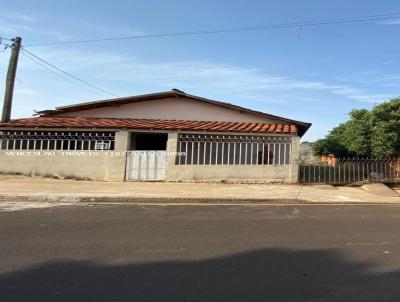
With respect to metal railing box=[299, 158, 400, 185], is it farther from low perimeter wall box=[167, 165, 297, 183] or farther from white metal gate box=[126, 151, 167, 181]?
white metal gate box=[126, 151, 167, 181]

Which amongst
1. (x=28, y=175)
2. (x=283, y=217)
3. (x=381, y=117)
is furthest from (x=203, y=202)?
(x=381, y=117)

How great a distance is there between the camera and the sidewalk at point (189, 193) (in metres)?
12.3

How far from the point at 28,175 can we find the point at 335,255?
597 inches

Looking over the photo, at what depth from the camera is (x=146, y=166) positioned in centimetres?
1770

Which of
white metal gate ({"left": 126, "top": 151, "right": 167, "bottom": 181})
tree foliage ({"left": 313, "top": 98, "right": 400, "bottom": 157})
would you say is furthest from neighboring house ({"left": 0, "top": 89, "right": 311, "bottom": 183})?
tree foliage ({"left": 313, "top": 98, "right": 400, "bottom": 157})

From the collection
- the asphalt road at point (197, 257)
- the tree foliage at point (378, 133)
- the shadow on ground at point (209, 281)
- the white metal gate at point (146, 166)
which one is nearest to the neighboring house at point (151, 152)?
the white metal gate at point (146, 166)

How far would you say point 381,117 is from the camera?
779 inches

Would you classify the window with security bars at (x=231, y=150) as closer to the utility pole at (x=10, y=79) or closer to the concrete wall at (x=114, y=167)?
the concrete wall at (x=114, y=167)

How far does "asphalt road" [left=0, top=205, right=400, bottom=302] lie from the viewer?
4375 millimetres

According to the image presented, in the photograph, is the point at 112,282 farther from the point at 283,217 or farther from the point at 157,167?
the point at 157,167

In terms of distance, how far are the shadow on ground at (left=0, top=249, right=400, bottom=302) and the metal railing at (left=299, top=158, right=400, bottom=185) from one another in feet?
38.9

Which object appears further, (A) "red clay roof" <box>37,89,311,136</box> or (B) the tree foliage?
(A) "red clay roof" <box>37,89,311,136</box>

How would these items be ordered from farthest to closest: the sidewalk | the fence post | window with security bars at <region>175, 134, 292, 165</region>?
window with security bars at <region>175, 134, 292, 165</region> → the fence post → the sidewalk

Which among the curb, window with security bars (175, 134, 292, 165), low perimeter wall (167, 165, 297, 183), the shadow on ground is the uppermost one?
window with security bars (175, 134, 292, 165)
